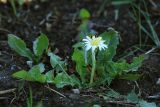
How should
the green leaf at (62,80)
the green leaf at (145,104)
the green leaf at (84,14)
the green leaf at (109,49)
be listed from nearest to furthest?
the green leaf at (145,104) → the green leaf at (62,80) → the green leaf at (109,49) → the green leaf at (84,14)

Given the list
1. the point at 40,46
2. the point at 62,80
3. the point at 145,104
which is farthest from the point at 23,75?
the point at 145,104

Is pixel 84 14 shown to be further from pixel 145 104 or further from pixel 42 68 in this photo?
pixel 145 104

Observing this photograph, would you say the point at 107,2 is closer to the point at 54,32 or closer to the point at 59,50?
the point at 54,32

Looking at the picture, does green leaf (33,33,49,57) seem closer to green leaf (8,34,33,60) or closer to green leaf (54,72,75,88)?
green leaf (8,34,33,60)

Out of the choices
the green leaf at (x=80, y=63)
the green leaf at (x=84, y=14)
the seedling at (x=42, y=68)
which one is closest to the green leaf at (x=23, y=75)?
the seedling at (x=42, y=68)

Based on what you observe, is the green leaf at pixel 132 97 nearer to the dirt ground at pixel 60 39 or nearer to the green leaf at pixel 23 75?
the dirt ground at pixel 60 39

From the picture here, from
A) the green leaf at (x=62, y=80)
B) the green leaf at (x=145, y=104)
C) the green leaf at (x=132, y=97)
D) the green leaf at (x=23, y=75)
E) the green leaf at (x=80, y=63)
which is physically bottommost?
the green leaf at (x=145, y=104)
